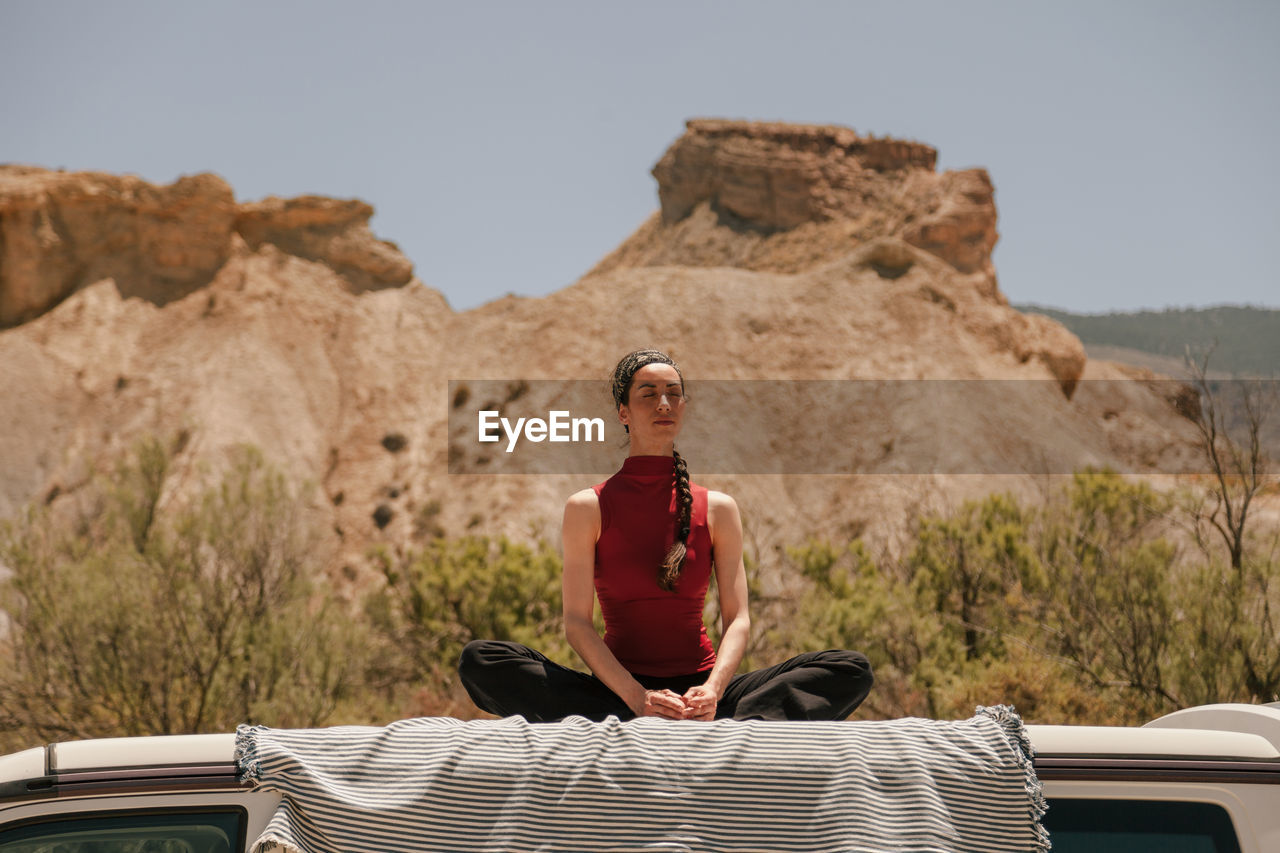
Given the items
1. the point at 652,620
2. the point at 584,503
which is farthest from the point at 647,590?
the point at 584,503

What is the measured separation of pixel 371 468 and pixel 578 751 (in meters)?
35.1

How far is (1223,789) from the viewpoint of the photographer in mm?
2160

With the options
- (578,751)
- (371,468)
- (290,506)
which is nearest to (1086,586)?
(290,506)

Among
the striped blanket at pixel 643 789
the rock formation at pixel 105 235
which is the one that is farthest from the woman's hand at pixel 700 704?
the rock formation at pixel 105 235

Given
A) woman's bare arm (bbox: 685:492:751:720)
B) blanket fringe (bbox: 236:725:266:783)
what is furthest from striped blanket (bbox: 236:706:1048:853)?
woman's bare arm (bbox: 685:492:751:720)

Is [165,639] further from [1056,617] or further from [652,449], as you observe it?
[652,449]

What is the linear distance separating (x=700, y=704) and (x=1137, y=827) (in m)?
1.03

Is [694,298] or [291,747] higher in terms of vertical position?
[694,298]

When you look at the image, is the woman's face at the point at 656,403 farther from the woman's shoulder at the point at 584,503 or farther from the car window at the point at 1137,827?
the car window at the point at 1137,827

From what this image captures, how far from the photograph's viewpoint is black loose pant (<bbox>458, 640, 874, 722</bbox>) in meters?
2.73

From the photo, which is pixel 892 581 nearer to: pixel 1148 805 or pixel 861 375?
pixel 861 375

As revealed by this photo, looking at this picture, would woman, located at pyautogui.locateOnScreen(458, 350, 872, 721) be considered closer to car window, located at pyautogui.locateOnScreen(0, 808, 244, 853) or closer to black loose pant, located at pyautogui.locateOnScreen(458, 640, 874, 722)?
black loose pant, located at pyautogui.locateOnScreen(458, 640, 874, 722)

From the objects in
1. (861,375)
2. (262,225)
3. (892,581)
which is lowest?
(892,581)

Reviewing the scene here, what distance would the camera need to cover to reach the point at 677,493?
316 centimetres
